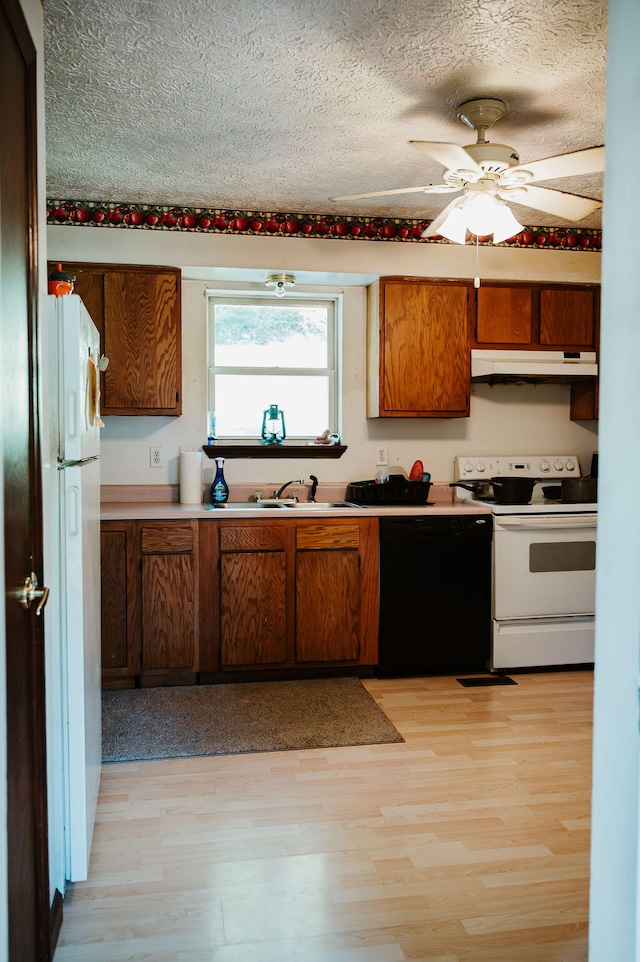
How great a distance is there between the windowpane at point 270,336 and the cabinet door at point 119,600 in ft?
4.14

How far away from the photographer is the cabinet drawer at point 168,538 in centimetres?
359

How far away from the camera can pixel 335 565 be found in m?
3.76

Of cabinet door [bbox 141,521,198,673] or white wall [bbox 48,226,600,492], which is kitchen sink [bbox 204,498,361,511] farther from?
cabinet door [bbox 141,521,198,673]

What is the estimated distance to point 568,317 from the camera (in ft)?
14.0

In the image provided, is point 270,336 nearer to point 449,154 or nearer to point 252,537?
point 252,537

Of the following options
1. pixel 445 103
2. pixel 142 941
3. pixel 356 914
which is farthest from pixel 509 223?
pixel 142 941

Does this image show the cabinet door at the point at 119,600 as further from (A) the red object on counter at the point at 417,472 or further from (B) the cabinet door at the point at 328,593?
(A) the red object on counter at the point at 417,472

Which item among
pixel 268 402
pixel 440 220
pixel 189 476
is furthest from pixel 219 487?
pixel 440 220

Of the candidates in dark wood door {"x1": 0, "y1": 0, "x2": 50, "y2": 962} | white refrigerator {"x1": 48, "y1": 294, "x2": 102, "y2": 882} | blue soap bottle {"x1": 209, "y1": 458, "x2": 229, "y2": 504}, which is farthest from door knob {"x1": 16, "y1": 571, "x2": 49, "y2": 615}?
blue soap bottle {"x1": 209, "y1": 458, "x2": 229, "y2": 504}

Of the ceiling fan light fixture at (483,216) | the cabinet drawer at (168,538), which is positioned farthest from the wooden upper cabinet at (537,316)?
the cabinet drawer at (168,538)

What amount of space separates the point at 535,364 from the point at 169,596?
2.38m

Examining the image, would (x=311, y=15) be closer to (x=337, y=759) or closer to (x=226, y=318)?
(x=226, y=318)

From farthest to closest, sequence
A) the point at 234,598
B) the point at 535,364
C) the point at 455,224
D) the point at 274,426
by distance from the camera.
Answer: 1. the point at 274,426
2. the point at 535,364
3. the point at 234,598
4. the point at 455,224

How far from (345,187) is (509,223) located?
1.21m
